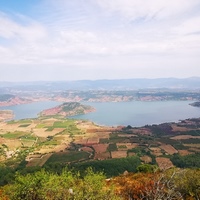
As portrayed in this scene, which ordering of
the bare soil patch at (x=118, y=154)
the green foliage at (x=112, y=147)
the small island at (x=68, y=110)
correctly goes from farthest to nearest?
the small island at (x=68, y=110), the green foliage at (x=112, y=147), the bare soil patch at (x=118, y=154)

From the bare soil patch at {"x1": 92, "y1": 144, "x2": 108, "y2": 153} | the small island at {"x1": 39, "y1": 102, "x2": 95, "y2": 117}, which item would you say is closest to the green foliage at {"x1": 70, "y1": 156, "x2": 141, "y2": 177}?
the bare soil patch at {"x1": 92, "y1": 144, "x2": 108, "y2": 153}

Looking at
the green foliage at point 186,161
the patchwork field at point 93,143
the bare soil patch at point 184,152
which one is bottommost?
the patchwork field at point 93,143

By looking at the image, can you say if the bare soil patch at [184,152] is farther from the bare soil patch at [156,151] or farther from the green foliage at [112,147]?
the green foliage at [112,147]

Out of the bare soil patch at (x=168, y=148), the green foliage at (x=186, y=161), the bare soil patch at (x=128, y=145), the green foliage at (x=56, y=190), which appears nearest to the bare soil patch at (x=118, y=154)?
the bare soil patch at (x=128, y=145)

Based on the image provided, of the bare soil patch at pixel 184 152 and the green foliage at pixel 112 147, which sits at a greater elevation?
the bare soil patch at pixel 184 152

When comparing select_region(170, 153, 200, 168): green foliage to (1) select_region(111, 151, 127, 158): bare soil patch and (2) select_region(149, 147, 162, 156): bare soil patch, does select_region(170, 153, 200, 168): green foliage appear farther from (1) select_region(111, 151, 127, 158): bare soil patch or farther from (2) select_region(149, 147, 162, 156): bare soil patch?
(1) select_region(111, 151, 127, 158): bare soil patch

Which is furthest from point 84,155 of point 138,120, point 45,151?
point 138,120

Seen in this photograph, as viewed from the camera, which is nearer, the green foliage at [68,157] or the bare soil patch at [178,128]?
the green foliage at [68,157]

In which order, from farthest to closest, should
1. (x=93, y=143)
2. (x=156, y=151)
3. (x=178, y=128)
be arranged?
1. (x=178, y=128)
2. (x=93, y=143)
3. (x=156, y=151)

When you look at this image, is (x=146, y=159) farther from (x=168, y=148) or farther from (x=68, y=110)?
(x=68, y=110)

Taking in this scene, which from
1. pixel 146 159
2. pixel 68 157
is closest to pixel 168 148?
pixel 146 159

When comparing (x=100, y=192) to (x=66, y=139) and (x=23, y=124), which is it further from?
(x=23, y=124)
